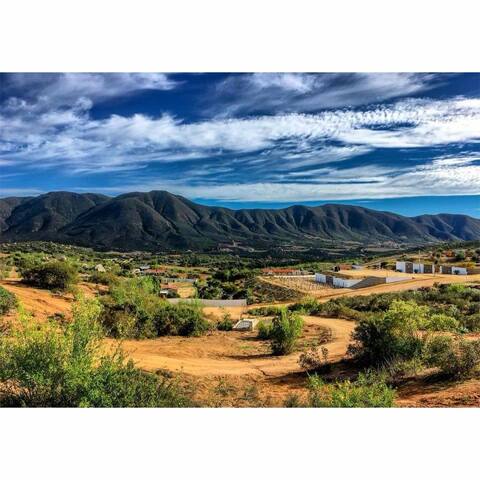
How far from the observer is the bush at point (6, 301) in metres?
6.35

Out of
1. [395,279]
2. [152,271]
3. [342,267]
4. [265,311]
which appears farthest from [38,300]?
[395,279]

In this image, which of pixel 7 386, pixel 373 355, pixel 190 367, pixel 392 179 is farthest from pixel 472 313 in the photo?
pixel 7 386

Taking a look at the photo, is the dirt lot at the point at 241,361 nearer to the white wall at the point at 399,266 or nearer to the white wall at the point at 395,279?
the white wall at the point at 395,279

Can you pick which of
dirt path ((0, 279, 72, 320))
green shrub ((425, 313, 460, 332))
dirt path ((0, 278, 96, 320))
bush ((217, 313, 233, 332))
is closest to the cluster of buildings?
green shrub ((425, 313, 460, 332))

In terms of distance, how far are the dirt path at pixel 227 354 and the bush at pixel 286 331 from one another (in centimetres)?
14

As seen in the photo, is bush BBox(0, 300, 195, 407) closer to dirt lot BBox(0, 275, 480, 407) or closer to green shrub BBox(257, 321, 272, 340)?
dirt lot BBox(0, 275, 480, 407)

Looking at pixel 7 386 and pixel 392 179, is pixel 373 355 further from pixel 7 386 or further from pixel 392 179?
pixel 7 386

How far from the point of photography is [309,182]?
611 centimetres

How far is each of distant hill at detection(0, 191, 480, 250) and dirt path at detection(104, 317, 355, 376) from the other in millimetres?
1458

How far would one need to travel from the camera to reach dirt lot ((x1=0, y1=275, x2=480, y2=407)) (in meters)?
5.20

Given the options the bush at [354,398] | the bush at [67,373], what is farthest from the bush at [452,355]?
the bush at [67,373]

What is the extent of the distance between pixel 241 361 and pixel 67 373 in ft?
10.2

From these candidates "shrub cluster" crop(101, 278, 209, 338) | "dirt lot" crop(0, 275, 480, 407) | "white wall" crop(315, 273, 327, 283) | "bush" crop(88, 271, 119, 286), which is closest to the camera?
"dirt lot" crop(0, 275, 480, 407)
